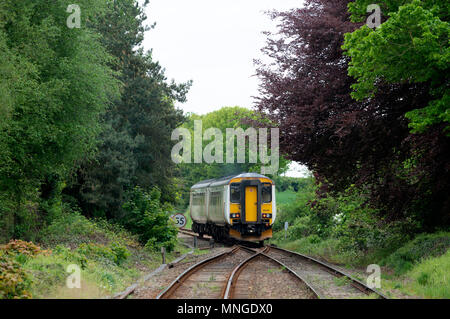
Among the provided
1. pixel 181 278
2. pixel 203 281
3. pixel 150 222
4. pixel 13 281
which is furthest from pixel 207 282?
pixel 150 222

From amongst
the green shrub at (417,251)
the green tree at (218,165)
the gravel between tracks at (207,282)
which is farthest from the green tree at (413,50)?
the green tree at (218,165)

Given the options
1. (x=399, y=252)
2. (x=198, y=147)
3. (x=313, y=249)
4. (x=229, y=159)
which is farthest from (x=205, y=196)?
(x=198, y=147)

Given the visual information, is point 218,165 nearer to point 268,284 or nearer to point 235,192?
point 235,192

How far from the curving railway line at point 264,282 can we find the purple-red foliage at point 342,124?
2.86 metres

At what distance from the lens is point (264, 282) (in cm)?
1216

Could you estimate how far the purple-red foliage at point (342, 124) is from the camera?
514 inches

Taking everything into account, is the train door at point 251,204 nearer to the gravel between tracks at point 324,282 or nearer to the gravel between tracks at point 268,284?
the gravel between tracks at point 324,282

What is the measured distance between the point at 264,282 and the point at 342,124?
466 cm

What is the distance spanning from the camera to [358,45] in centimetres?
1044

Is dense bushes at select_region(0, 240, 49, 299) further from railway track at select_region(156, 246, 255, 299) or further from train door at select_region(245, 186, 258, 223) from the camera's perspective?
train door at select_region(245, 186, 258, 223)

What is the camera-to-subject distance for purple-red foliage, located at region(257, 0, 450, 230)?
13.0 metres

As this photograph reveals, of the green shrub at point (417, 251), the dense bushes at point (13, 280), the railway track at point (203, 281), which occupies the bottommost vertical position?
the railway track at point (203, 281)

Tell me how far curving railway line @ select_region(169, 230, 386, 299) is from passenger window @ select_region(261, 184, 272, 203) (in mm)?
7076

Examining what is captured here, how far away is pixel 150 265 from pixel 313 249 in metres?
8.22
